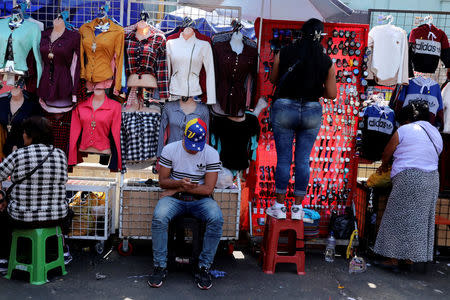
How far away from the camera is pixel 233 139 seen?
500 cm

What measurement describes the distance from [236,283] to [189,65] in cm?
235

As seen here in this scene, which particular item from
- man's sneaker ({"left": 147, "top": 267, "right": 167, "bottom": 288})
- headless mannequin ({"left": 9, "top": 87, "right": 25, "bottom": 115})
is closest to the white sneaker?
man's sneaker ({"left": 147, "top": 267, "right": 167, "bottom": 288})

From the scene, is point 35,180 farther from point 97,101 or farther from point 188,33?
point 188,33

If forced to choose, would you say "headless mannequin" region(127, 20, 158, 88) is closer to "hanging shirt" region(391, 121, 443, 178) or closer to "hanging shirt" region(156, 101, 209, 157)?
"hanging shirt" region(156, 101, 209, 157)

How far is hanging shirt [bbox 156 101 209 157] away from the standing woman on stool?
95 centimetres

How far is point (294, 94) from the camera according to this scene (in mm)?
4301

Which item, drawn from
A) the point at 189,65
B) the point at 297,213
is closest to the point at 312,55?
the point at 189,65

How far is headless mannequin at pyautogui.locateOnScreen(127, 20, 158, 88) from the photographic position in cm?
486

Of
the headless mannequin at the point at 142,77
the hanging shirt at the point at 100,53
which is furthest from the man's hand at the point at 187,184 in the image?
the hanging shirt at the point at 100,53

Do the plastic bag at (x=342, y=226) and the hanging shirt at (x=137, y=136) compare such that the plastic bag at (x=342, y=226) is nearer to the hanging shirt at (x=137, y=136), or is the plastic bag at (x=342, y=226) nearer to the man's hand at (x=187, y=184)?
the man's hand at (x=187, y=184)

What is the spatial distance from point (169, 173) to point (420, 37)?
3647mm

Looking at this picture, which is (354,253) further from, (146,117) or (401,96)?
(146,117)

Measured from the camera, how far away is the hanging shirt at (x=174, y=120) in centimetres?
487

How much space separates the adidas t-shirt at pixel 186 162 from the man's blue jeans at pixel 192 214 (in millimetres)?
254
